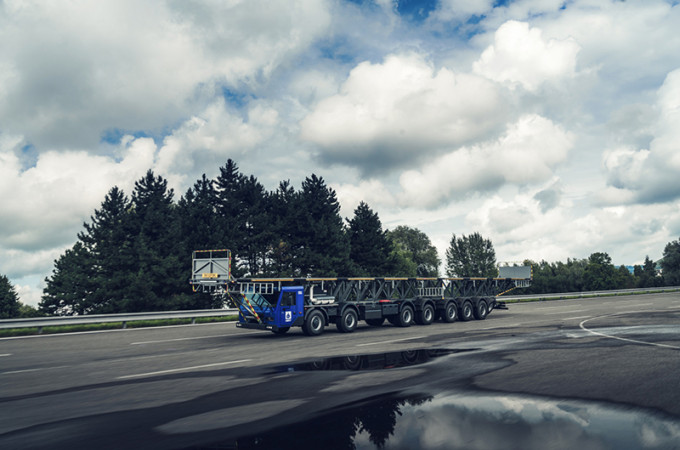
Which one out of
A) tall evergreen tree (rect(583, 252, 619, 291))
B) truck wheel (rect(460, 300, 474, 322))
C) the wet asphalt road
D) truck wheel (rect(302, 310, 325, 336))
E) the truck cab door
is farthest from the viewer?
tall evergreen tree (rect(583, 252, 619, 291))

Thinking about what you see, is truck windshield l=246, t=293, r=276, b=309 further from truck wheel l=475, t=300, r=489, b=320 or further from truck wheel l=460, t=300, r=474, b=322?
truck wheel l=475, t=300, r=489, b=320

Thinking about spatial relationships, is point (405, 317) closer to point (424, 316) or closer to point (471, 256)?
point (424, 316)

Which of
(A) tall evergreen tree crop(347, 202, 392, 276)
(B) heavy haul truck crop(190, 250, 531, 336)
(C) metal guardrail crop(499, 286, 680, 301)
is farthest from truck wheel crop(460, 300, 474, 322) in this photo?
(A) tall evergreen tree crop(347, 202, 392, 276)

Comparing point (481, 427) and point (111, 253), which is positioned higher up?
point (111, 253)

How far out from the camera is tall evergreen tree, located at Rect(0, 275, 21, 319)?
62.2 m

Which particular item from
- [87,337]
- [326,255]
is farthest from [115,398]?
[326,255]

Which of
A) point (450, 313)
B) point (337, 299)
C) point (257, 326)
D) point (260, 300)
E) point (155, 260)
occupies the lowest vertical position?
point (450, 313)

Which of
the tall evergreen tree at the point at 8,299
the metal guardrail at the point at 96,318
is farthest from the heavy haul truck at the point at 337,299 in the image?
the tall evergreen tree at the point at 8,299

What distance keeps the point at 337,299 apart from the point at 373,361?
27.9 feet

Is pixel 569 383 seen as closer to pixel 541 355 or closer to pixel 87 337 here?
pixel 541 355

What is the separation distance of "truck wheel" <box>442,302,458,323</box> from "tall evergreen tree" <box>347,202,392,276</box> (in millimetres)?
29645

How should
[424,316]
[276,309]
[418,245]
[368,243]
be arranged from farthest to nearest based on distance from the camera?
[418,245]
[368,243]
[424,316]
[276,309]

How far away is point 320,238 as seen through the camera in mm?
47062

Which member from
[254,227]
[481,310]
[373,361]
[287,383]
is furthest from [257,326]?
[254,227]
